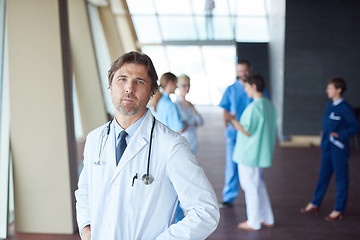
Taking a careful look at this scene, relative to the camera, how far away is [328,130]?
4137 millimetres

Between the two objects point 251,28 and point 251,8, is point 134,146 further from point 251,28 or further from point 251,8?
point 251,28

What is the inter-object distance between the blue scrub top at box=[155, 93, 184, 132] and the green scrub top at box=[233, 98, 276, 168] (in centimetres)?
63

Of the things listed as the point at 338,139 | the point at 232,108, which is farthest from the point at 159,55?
the point at 338,139

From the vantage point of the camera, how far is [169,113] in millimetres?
3846

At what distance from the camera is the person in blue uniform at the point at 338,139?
403 centimetres

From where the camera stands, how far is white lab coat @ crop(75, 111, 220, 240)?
1371 mm

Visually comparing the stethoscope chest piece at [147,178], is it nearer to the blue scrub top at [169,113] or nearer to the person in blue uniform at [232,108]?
the blue scrub top at [169,113]

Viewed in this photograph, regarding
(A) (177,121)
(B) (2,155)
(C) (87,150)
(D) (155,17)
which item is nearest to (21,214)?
(B) (2,155)

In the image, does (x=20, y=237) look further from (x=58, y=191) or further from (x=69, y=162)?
(x=69, y=162)

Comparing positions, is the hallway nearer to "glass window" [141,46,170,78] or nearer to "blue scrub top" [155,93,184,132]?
"blue scrub top" [155,93,184,132]

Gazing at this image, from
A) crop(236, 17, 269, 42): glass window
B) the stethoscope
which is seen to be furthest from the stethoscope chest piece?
crop(236, 17, 269, 42): glass window

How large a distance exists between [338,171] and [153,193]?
3.17 metres

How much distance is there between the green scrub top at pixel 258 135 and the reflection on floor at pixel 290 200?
2.37 ft

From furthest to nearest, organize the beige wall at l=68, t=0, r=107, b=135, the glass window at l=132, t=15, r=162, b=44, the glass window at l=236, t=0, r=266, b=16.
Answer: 1. the glass window at l=132, t=15, r=162, b=44
2. the glass window at l=236, t=0, r=266, b=16
3. the beige wall at l=68, t=0, r=107, b=135
